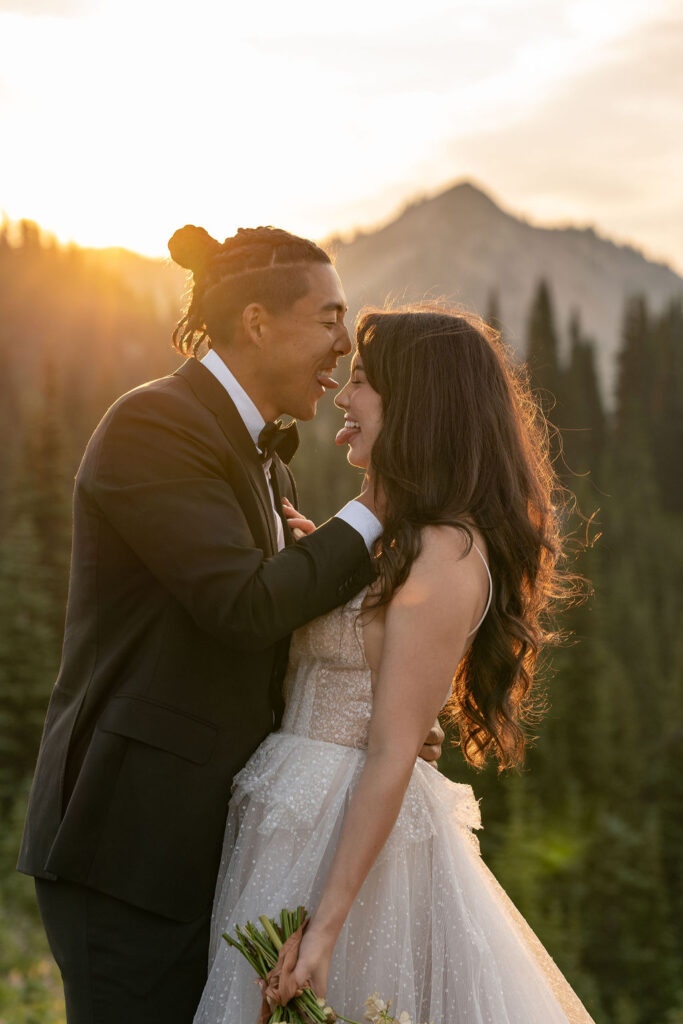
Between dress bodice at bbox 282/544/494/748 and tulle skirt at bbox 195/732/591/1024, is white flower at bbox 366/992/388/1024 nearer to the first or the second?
tulle skirt at bbox 195/732/591/1024

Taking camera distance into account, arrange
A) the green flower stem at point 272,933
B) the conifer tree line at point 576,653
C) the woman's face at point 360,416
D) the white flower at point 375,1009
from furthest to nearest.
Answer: the conifer tree line at point 576,653
the woman's face at point 360,416
the green flower stem at point 272,933
the white flower at point 375,1009

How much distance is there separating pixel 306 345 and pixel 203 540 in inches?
39.0

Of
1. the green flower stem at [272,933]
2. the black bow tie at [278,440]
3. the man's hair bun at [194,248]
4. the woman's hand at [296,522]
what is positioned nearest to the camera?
the green flower stem at [272,933]

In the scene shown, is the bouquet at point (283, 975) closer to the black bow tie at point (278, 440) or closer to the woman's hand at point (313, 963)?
the woman's hand at point (313, 963)

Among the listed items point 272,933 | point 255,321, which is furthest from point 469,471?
point 272,933

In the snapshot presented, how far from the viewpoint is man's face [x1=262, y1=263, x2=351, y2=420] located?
3.37 meters

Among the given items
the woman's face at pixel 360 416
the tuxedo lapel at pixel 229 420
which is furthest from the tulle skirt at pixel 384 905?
the woman's face at pixel 360 416

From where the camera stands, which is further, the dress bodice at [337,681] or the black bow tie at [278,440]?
the black bow tie at [278,440]

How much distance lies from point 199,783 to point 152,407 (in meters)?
1.06

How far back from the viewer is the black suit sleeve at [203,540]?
2641 mm

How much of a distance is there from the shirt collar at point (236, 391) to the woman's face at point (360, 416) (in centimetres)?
33

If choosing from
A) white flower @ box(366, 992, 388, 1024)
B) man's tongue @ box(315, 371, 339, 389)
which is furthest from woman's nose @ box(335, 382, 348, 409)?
white flower @ box(366, 992, 388, 1024)

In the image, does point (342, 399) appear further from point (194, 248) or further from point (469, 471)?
point (194, 248)

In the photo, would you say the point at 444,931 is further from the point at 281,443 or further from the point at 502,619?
the point at 281,443
